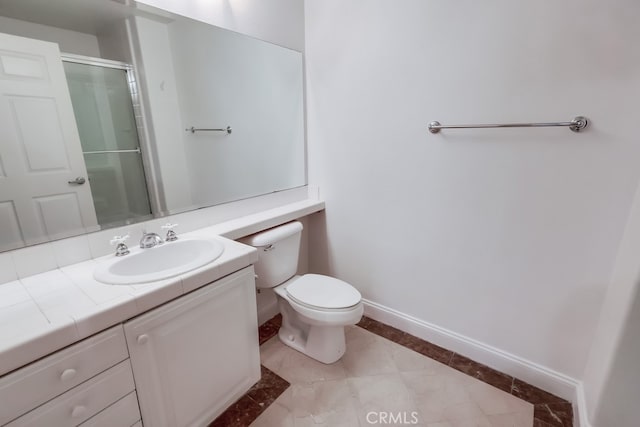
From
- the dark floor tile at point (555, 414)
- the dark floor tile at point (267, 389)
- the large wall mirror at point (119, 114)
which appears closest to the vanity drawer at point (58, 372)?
the large wall mirror at point (119, 114)

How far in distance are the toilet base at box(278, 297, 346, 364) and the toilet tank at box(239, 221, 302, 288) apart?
0.52 feet

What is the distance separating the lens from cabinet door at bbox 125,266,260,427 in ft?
3.33

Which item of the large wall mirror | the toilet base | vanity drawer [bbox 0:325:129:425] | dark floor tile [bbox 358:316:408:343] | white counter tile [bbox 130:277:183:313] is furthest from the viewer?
dark floor tile [bbox 358:316:408:343]

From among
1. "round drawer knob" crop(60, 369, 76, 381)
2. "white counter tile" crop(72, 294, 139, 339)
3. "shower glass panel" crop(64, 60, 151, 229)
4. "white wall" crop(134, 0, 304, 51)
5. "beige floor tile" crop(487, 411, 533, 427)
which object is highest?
"white wall" crop(134, 0, 304, 51)

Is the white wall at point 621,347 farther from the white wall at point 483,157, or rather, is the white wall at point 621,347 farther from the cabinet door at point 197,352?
the cabinet door at point 197,352

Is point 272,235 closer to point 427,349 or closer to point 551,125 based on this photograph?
point 427,349

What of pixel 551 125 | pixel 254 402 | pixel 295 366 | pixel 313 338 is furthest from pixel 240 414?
pixel 551 125

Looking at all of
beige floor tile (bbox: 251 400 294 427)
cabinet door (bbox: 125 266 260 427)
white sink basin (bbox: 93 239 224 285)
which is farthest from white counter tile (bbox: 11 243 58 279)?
beige floor tile (bbox: 251 400 294 427)

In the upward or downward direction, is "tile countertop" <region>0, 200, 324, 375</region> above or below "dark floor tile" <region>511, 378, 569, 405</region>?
above

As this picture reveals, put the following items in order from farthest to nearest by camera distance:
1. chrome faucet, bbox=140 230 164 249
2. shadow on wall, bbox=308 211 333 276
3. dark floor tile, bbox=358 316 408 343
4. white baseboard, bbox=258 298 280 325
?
shadow on wall, bbox=308 211 333 276 → white baseboard, bbox=258 298 280 325 → dark floor tile, bbox=358 316 408 343 → chrome faucet, bbox=140 230 164 249

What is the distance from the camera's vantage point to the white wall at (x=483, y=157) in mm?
1207

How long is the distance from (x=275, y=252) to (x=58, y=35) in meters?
1.29

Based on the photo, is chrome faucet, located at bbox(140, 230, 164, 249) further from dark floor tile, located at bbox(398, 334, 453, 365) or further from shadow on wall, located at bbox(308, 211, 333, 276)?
dark floor tile, located at bbox(398, 334, 453, 365)

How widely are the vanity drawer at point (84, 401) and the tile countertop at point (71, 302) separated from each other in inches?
5.9
